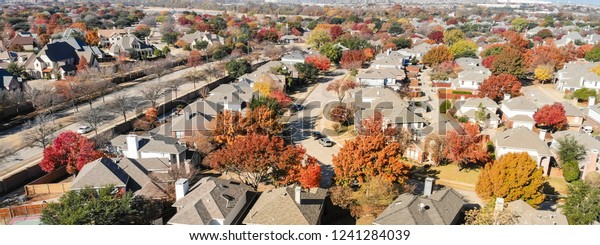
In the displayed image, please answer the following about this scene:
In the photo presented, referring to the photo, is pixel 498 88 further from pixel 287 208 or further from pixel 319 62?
pixel 287 208

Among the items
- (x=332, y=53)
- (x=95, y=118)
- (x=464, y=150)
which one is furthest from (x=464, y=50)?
(x=95, y=118)

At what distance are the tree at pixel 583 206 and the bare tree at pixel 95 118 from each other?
37884mm

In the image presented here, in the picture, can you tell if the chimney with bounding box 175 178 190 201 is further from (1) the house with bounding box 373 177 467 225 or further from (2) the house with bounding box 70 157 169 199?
(1) the house with bounding box 373 177 467 225

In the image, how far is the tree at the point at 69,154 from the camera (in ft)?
99.5

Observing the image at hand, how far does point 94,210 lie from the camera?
19859mm

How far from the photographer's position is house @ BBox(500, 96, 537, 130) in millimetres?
42531

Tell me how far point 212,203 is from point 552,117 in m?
34.8

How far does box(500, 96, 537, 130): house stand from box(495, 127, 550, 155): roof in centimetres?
842

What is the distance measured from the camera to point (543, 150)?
32.5 metres

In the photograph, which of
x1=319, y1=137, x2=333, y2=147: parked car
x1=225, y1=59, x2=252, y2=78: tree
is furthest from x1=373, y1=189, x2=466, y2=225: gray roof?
x1=225, y1=59, x2=252, y2=78: tree

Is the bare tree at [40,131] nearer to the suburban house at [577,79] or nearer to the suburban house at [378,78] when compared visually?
the suburban house at [378,78]

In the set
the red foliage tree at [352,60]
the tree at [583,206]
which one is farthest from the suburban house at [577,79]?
the tree at [583,206]

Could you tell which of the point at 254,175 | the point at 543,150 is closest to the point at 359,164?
the point at 254,175

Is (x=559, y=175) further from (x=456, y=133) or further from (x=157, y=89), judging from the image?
(x=157, y=89)
